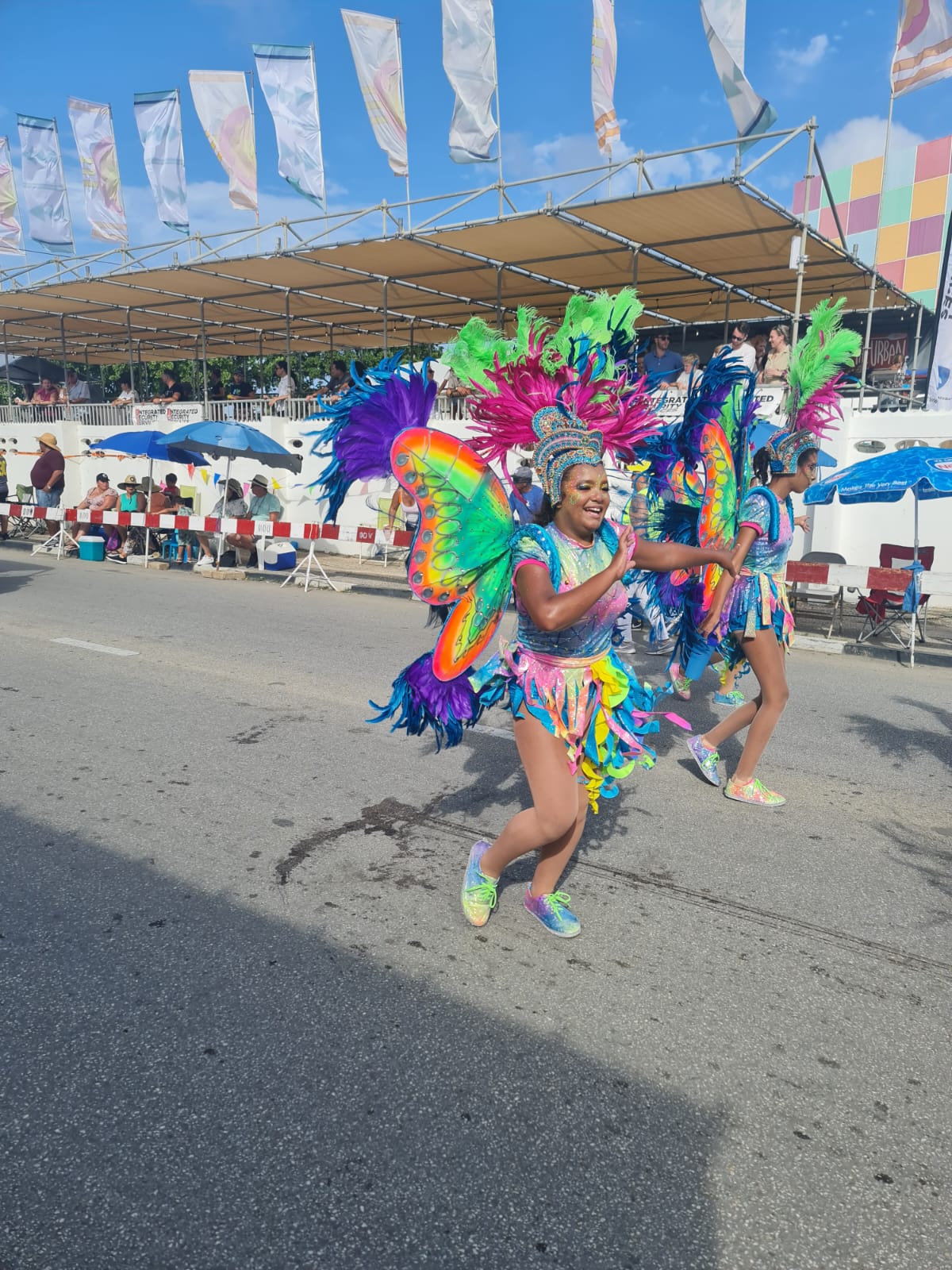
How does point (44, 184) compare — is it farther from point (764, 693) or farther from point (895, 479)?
point (764, 693)

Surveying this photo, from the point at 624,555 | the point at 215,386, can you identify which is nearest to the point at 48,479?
the point at 215,386

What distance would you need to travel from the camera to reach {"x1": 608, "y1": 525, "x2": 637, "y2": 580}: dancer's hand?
281 centimetres

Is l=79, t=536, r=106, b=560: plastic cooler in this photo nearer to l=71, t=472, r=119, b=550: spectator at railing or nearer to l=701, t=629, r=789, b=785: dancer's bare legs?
l=71, t=472, r=119, b=550: spectator at railing

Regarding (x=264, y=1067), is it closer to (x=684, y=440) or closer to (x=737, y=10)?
(x=684, y=440)

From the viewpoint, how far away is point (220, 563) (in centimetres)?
1499

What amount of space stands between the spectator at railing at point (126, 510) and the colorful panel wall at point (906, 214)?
69.9 feet

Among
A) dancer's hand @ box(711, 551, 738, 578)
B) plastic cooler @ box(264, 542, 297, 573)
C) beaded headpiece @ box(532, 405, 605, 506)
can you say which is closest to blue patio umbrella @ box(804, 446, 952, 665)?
dancer's hand @ box(711, 551, 738, 578)

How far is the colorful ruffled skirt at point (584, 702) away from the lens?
10.1ft

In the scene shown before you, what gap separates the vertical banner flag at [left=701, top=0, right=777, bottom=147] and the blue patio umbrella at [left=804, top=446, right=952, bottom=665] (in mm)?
5306

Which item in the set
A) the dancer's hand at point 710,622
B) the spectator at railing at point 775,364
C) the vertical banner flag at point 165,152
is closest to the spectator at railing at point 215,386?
the vertical banner flag at point 165,152

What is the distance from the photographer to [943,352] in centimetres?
1341

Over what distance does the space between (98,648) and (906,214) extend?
2931 cm

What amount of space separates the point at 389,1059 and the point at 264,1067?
35 cm

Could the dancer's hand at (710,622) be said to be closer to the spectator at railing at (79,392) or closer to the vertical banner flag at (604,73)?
the vertical banner flag at (604,73)
